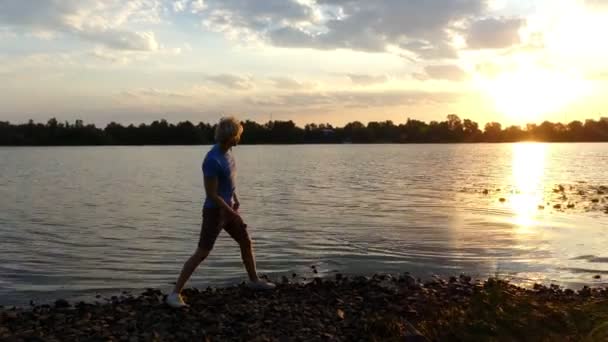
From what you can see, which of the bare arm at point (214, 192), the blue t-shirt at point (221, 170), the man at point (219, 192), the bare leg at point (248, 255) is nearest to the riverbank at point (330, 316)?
the bare leg at point (248, 255)

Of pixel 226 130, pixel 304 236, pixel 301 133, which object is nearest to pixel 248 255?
pixel 226 130

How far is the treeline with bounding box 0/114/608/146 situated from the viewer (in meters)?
154

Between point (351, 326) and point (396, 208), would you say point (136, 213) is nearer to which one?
point (396, 208)

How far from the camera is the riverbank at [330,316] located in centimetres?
693

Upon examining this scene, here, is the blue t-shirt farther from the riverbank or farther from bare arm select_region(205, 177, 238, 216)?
the riverbank

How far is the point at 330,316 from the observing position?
780 centimetres

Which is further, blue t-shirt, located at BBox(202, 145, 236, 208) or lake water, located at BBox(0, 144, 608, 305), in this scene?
lake water, located at BBox(0, 144, 608, 305)

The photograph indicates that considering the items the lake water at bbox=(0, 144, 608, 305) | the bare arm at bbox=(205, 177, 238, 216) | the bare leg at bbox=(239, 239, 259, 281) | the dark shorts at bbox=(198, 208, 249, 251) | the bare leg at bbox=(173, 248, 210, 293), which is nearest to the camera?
the bare arm at bbox=(205, 177, 238, 216)

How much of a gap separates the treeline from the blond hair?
134m

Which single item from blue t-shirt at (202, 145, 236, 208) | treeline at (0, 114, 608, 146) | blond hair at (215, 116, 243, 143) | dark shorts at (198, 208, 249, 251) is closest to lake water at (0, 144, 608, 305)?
dark shorts at (198, 208, 249, 251)

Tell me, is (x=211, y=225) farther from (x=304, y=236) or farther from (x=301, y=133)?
(x=301, y=133)

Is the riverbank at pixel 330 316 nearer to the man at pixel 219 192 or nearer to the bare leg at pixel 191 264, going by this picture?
the bare leg at pixel 191 264

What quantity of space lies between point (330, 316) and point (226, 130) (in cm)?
278

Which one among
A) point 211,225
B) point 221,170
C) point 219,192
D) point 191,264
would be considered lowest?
point 191,264
